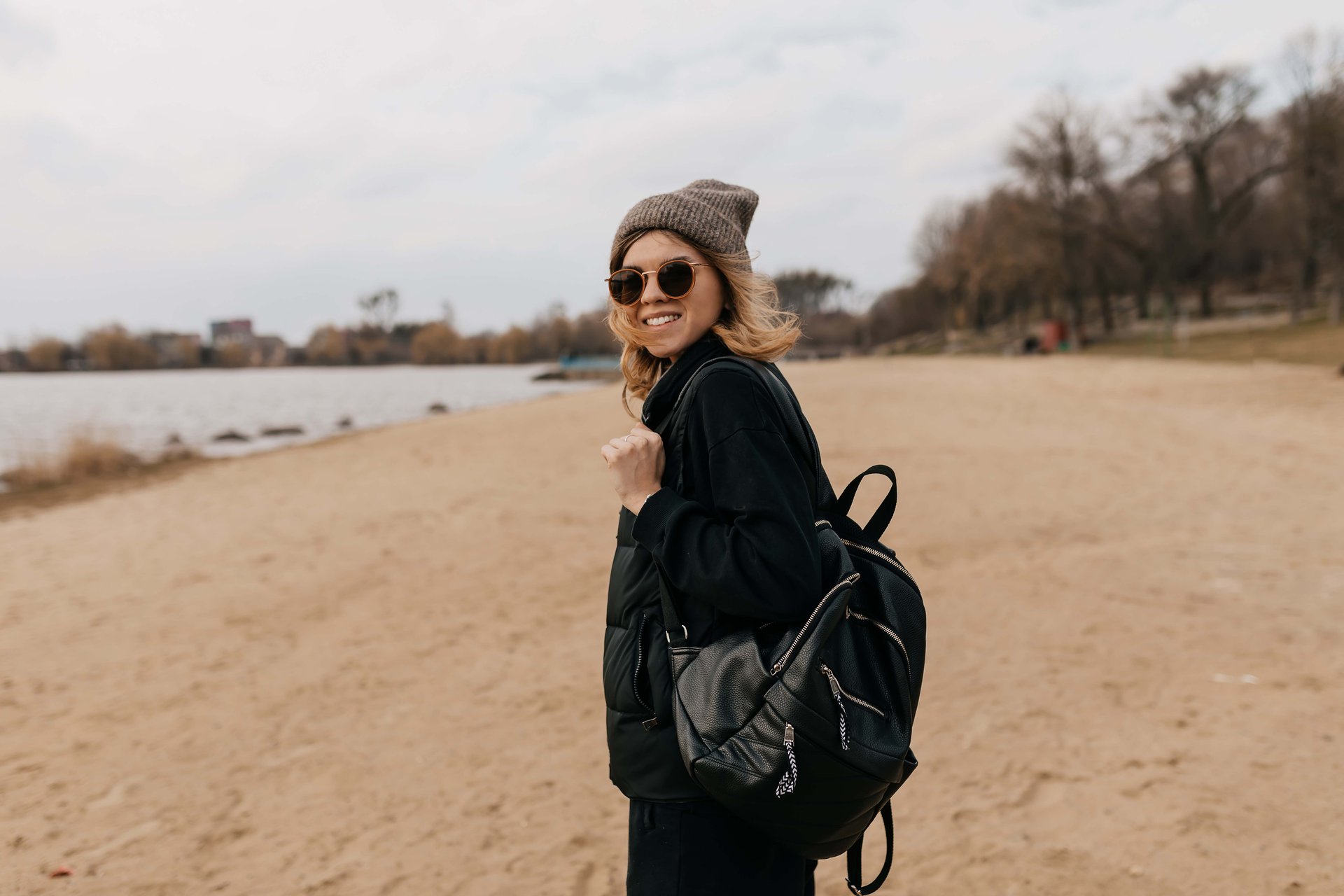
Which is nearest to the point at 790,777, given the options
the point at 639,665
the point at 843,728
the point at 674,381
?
the point at 843,728

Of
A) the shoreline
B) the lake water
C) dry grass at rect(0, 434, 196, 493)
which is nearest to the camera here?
the shoreline

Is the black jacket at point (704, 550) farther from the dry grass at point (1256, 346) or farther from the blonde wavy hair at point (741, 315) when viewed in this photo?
the dry grass at point (1256, 346)

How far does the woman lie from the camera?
1332 millimetres

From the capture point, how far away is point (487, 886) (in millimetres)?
3113

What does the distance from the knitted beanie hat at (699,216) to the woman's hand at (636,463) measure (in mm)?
386

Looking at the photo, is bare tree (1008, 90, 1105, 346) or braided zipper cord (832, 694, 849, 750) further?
bare tree (1008, 90, 1105, 346)

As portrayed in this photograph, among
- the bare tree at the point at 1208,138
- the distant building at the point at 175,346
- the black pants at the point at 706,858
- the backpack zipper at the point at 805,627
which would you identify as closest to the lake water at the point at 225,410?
the black pants at the point at 706,858

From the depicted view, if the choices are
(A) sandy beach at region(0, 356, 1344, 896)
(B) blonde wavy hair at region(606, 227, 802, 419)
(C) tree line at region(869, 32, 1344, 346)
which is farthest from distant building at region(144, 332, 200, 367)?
(B) blonde wavy hair at region(606, 227, 802, 419)

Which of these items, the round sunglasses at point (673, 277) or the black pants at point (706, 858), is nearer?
the black pants at point (706, 858)

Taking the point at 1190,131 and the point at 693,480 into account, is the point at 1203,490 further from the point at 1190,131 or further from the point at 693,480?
the point at 1190,131

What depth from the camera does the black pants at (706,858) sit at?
1473 mm

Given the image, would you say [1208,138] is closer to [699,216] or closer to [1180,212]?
[1180,212]

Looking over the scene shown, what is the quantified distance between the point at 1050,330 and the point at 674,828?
42.7m

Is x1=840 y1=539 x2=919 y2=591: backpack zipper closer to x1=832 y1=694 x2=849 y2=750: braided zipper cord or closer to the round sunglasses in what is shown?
x1=832 y1=694 x2=849 y2=750: braided zipper cord
